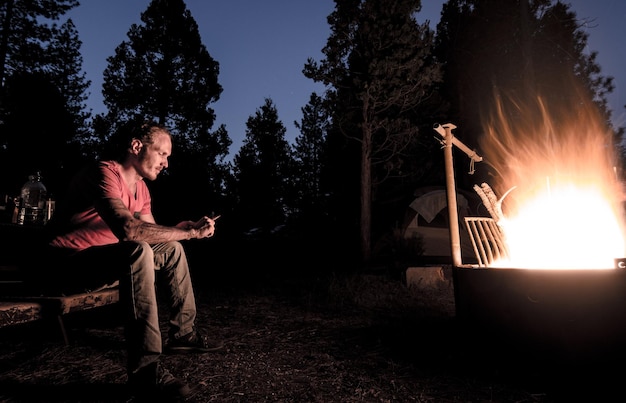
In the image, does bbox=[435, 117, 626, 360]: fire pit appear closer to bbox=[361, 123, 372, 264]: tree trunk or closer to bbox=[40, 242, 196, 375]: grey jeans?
bbox=[40, 242, 196, 375]: grey jeans

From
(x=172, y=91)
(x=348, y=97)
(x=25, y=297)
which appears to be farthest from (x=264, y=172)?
(x=25, y=297)

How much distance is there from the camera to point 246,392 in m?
2.46

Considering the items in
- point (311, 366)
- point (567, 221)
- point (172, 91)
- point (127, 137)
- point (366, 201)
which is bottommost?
point (311, 366)

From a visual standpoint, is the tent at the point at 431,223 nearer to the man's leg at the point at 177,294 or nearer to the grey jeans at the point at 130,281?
the man's leg at the point at 177,294

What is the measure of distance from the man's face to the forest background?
7717 millimetres

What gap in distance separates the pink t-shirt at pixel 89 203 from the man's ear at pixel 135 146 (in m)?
0.20

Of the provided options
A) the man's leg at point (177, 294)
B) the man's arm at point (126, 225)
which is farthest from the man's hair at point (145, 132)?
the man's leg at point (177, 294)

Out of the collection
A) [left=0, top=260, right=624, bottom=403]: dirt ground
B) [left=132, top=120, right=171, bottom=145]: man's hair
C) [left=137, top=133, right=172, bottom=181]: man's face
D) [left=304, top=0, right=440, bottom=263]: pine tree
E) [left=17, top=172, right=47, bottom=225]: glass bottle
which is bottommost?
[left=0, top=260, right=624, bottom=403]: dirt ground

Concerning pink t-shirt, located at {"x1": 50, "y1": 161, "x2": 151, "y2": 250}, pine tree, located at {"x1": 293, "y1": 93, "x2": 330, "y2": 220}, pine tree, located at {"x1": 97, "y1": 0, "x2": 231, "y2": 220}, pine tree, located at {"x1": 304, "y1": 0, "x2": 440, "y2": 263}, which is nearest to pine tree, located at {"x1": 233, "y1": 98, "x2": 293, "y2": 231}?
pine tree, located at {"x1": 293, "y1": 93, "x2": 330, "y2": 220}

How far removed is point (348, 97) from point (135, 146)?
30.9ft

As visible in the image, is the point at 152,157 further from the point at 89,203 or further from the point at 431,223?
the point at 431,223

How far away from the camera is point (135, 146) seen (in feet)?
9.25

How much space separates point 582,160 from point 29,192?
8.68 meters

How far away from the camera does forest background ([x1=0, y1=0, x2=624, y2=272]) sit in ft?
36.7
